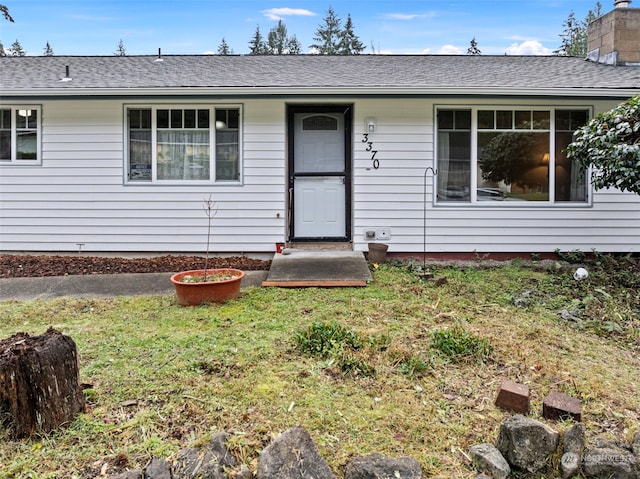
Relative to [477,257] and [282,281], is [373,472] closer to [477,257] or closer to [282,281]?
[282,281]

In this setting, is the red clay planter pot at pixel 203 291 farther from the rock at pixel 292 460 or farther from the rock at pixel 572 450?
the rock at pixel 572 450

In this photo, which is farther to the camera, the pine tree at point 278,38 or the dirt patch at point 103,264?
the pine tree at point 278,38

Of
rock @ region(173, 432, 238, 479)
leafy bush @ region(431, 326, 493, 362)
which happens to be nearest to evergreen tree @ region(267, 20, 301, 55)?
leafy bush @ region(431, 326, 493, 362)

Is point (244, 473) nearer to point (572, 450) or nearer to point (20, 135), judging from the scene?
point (572, 450)

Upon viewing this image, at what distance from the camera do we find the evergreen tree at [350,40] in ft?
116

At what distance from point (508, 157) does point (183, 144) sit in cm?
496

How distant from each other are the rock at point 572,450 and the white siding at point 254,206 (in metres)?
4.64

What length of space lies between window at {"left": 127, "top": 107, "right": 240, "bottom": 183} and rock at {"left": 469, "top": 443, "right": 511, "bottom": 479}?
5.43m

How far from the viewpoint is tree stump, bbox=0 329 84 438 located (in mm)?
1950

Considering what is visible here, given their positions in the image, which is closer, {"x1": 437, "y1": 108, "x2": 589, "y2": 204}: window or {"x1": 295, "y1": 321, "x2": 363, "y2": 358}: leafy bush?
{"x1": 295, "y1": 321, "x2": 363, "y2": 358}: leafy bush

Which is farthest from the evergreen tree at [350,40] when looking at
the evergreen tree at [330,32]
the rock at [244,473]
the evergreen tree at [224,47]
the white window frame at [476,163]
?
the rock at [244,473]

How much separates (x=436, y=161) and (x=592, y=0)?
38.3 metres

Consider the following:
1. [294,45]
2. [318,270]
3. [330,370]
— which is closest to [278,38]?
[294,45]

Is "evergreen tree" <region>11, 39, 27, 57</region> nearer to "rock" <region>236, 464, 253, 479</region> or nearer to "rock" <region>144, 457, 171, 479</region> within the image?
"rock" <region>144, 457, 171, 479</region>
